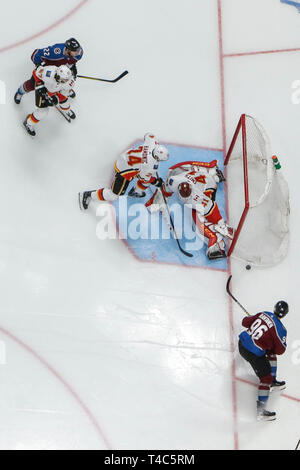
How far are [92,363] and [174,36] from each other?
3259 mm

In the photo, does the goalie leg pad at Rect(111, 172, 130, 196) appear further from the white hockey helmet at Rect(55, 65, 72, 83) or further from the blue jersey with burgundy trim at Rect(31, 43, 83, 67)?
the blue jersey with burgundy trim at Rect(31, 43, 83, 67)

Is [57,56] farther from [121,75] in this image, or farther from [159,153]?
[159,153]

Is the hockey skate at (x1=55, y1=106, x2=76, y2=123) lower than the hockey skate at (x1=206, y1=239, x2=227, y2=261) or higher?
higher

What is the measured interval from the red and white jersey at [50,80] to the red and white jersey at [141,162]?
695mm

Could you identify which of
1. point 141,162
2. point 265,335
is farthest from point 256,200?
point 265,335

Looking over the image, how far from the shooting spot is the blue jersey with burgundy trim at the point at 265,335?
493 cm

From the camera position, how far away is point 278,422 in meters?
5.16

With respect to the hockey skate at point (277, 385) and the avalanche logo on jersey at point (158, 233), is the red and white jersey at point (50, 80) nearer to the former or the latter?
the avalanche logo on jersey at point (158, 233)

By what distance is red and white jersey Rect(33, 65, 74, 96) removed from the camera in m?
5.23

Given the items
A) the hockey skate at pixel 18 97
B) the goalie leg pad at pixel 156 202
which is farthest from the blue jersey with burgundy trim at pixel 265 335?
the hockey skate at pixel 18 97

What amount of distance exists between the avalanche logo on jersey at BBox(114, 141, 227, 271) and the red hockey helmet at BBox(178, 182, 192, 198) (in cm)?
47

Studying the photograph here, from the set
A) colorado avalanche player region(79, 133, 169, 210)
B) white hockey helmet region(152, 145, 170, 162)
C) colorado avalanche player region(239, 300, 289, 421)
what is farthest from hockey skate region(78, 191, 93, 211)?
colorado avalanche player region(239, 300, 289, 421)

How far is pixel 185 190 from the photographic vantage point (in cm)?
→ 520

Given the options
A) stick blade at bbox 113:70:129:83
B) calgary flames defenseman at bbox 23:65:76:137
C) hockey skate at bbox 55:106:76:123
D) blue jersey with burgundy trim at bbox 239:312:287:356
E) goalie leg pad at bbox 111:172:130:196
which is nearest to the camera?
blue jersey with burgundy trim at bbox 239:312:287:356
